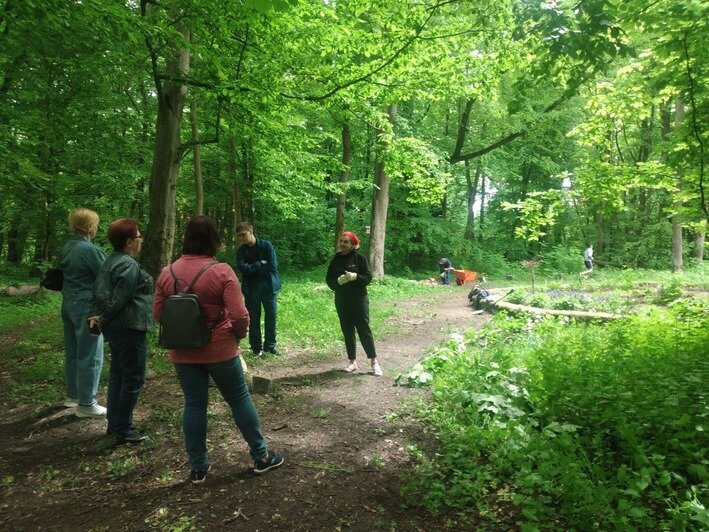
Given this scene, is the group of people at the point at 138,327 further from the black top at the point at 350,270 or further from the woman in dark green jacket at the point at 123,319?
the black top at the point at 350,270

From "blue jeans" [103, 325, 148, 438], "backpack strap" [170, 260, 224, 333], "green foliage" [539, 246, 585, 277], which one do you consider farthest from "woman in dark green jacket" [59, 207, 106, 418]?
"green foliage" [539, 246, 585, 277]

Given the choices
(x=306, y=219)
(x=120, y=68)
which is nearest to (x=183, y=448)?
(x=120, y=68)

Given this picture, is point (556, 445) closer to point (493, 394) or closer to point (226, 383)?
point (493, 394)

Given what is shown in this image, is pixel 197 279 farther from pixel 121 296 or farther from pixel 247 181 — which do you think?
pixel 247 181

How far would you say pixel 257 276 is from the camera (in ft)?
22.1

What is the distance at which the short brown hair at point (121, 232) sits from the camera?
150 inches

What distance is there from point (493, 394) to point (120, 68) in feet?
33.1

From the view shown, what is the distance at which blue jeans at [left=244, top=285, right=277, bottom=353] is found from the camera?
6746mm

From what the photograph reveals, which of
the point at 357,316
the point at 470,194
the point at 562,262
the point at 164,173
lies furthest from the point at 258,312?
the point at 470,194

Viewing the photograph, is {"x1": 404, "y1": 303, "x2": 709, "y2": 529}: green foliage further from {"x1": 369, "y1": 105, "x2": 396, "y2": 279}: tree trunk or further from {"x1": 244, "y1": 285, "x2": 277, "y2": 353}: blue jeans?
{"x1": 369, "y1": 105, "x2": 396, "y2": 279}: tree trunk

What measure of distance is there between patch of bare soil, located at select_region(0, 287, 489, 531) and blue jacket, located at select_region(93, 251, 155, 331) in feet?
3.75

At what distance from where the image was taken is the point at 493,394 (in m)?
4.41

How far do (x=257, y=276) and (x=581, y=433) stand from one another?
4.82m

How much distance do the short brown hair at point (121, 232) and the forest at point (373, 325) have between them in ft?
5.89
